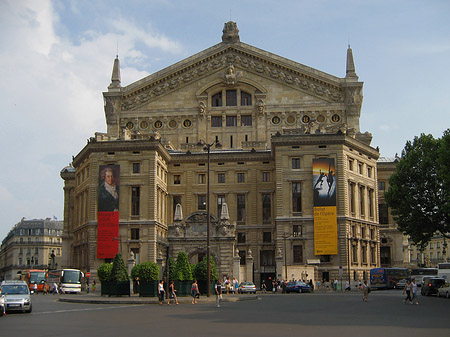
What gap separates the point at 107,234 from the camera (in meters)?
77.8

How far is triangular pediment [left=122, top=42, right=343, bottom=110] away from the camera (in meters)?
89.8

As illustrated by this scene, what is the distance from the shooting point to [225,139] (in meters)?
90.6

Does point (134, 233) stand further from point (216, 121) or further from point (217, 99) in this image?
point (217, 99)

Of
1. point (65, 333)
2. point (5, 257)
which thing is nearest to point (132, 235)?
point (65, 333)

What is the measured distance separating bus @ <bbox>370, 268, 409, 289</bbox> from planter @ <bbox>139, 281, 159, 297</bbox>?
111ft

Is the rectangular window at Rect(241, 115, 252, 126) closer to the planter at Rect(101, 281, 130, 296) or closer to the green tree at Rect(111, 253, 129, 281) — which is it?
the green tree at Rect(111, 253, 129, 281)

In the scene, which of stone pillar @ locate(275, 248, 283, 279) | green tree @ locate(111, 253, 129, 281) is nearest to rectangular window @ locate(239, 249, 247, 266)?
stone pillar @ locate(275, 248, 283, 279)

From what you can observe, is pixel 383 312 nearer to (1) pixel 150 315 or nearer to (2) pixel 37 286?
(1) pixel 150 315

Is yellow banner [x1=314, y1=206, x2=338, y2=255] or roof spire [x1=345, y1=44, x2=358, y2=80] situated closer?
yellow banner [x1=314, y1=206, x2=338, y2=255]

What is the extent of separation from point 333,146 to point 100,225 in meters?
29.6

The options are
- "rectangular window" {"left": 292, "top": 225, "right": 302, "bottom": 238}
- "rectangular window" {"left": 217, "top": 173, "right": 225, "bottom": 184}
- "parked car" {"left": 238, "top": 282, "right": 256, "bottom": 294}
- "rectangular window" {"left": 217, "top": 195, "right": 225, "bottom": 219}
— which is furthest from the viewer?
"rectangular window" {"left": 217, "top": 173, "right": 225, "bottom": 184}

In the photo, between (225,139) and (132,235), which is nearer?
(132,235)

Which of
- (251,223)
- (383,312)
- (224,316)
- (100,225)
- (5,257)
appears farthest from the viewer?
(5,257)

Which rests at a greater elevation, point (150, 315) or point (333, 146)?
point (333, 146)
